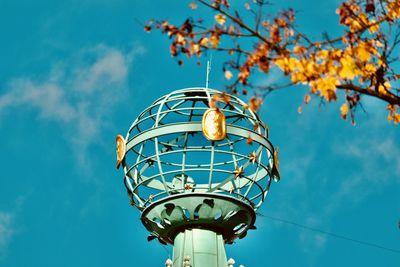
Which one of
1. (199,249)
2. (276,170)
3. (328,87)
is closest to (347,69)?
(328,87)

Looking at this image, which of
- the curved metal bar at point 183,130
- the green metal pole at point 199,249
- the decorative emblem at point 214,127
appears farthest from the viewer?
the green metal pole at point 199,249

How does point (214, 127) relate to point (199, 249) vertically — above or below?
above

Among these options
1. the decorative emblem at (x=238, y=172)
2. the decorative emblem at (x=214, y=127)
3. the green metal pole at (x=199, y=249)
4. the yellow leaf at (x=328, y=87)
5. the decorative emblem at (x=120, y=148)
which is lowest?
the yellow leaf at (x=328, y=87)

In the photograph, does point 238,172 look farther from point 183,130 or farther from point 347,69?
point 347,69

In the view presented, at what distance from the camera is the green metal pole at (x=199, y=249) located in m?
22.4

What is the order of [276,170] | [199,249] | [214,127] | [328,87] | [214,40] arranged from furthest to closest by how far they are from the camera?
1. [276,170]
2. [199,249]
3. [214,127]
4. [214,40]
5. [328,87]

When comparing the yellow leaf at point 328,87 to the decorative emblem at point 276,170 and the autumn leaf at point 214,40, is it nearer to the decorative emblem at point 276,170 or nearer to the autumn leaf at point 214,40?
the autumn leaf at point 214,40

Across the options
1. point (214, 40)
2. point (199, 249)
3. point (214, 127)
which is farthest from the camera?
point (199, 249)

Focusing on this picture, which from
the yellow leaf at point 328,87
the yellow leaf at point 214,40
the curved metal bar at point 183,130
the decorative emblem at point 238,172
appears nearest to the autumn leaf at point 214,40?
the yellow leaf at point 214,40

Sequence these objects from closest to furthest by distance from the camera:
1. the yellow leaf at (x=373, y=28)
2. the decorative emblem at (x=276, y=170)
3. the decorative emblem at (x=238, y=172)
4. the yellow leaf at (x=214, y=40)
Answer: the yellow leaf at (x=214, y=40)
the yellow leaf at (x=373, y=28)
the decorative emblem at (x=238, y=172)
the decorative emblem at (x=276, y=170)

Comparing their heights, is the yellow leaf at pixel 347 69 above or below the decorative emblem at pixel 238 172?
below

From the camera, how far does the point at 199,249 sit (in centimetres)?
2244

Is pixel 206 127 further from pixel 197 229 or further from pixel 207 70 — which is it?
pixel 207 70

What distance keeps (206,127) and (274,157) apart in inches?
114
